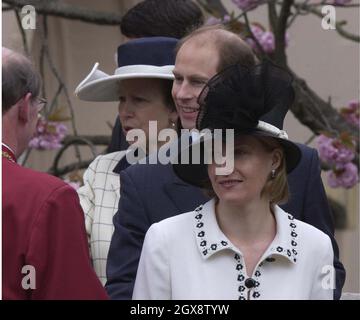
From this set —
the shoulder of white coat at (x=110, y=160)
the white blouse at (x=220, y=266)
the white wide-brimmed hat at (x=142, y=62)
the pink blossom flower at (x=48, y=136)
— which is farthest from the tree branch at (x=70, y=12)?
the white blouse at (x=220, y=266)

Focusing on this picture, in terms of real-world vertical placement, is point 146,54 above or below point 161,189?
above

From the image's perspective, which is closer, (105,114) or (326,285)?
(326,285)

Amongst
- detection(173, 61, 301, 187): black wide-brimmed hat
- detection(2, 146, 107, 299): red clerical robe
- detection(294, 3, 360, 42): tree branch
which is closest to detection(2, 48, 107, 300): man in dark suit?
detection(2, 146, 107, 299): red clerical robe

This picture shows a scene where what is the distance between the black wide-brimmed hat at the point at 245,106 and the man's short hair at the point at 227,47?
30cm

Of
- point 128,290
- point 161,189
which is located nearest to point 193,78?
point 161,189

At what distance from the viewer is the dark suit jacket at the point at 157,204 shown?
3549mm

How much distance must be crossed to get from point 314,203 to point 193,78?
505 millimetres

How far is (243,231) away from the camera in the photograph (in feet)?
10.8

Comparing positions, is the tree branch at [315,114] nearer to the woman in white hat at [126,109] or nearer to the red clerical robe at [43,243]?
the woman in white hat at [126,109]

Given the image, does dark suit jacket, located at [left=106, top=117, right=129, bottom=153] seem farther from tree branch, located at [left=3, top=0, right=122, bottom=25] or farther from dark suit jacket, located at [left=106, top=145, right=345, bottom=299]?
tree branch, located at [left=3, top=0, right=122, bottom=25]

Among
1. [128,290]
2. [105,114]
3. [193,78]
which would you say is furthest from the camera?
[105,114]

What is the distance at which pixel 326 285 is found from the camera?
327 cm

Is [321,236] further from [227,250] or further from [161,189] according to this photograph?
[161,189]

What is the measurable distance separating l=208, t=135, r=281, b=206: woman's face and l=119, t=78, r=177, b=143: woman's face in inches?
31.2
